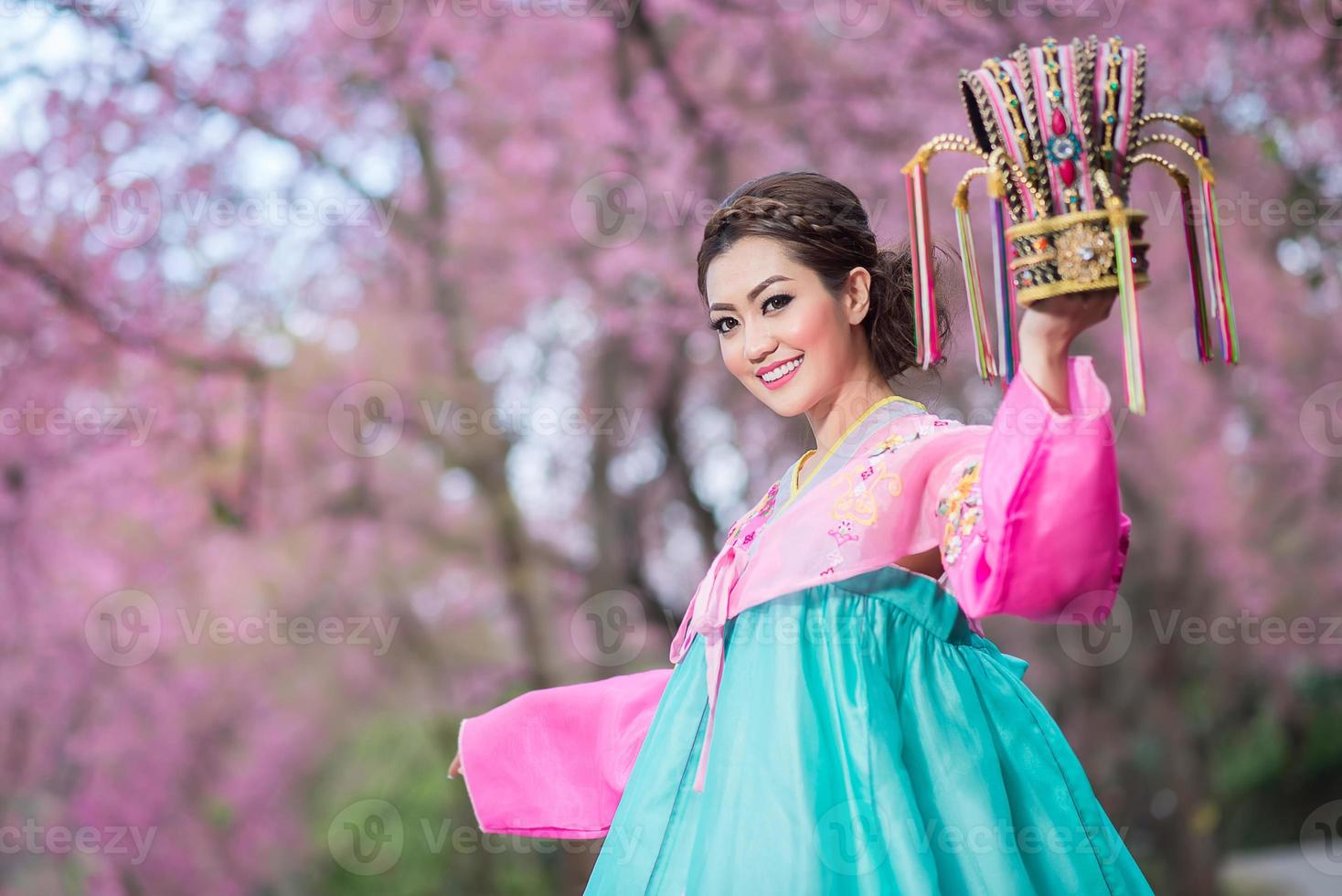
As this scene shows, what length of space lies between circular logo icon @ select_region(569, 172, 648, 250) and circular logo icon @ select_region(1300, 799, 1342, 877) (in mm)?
4504

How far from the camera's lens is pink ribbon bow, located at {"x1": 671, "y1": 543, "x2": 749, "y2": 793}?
1433 mm

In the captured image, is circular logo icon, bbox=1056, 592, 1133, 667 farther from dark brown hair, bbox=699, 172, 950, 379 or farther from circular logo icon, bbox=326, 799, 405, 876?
dark brown hair, bbox=699, 172, 950, 379

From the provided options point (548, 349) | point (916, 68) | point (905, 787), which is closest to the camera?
point (905, 787)

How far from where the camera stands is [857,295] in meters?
1.58

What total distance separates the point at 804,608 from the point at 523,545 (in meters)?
3.55

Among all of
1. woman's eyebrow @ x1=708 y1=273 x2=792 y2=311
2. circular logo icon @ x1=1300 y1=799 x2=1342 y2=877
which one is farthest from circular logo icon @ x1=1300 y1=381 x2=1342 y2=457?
woman's eyebrow @ x1=708 y1=273 x2=792 y2=311

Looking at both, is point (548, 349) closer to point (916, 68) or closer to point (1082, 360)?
point (916, 68)

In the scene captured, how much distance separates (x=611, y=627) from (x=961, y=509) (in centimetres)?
379

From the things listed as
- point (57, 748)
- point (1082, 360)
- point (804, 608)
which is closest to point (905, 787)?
point (804, 608)

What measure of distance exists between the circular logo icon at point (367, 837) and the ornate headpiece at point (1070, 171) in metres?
5.16

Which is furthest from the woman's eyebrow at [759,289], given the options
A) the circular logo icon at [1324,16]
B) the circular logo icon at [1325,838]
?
the circular logo icon at [1325,838]

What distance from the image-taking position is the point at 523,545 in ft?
16.0

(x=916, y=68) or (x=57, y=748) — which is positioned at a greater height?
(x=916, y=68)

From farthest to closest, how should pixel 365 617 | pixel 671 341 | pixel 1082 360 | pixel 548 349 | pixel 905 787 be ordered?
pixel 365 617 < pixel 548 349 < pixel 671 341 < pixel 905 787 < pixel 1082 360
